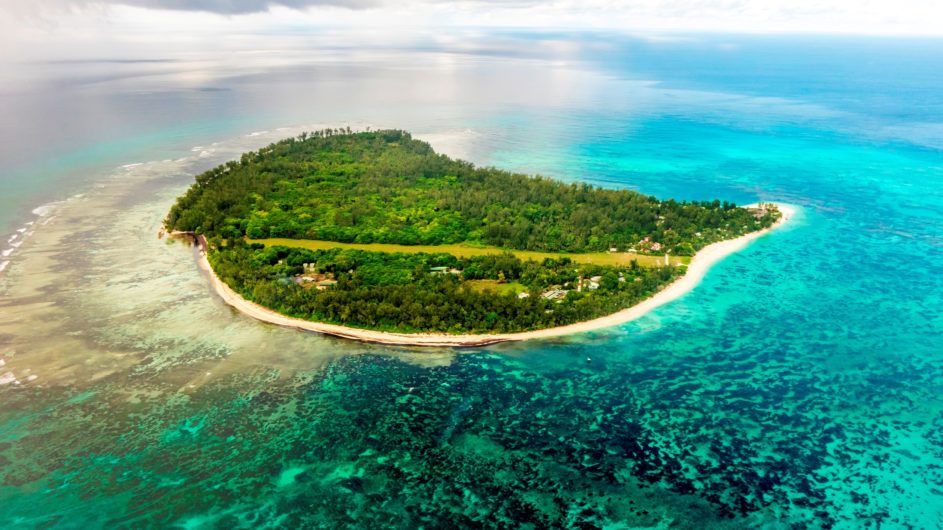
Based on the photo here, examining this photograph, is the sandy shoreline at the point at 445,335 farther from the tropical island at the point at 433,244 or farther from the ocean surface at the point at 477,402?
the ocean surface at the point at 477,402

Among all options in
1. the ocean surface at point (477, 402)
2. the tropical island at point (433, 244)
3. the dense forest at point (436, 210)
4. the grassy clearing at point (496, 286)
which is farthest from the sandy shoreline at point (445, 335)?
the dense forest at point (436, 210)

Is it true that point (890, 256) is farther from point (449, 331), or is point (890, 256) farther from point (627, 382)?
point (449, 331)

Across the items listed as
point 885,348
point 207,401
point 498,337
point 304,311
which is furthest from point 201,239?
point 885,348

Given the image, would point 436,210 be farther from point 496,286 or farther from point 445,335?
point 445,335

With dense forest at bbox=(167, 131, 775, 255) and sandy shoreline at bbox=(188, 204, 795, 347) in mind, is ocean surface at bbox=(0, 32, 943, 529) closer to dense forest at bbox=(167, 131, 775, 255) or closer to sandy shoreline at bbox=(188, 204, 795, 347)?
sandy shoreline at bbox=(188, 204, 795, 347)

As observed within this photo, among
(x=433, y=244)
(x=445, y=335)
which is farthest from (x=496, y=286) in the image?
(x=433, y=244)

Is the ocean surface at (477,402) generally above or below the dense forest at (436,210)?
below

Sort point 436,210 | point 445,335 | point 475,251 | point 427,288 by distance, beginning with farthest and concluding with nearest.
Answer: point 436,210
point 475,251
point 427,288
point 445,335
